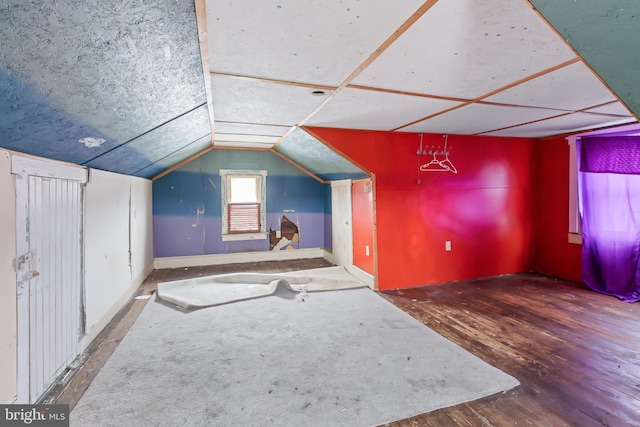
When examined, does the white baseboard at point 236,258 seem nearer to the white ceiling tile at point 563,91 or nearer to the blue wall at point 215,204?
the blue wall at point 215,204

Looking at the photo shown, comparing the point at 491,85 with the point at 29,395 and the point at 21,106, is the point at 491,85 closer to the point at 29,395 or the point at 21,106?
the point at 21,106

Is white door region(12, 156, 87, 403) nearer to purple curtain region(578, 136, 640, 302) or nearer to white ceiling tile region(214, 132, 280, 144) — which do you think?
white ceiling tile region(214, 132, 280, 144)

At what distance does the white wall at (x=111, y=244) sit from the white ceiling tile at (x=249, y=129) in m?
Result: 1.29

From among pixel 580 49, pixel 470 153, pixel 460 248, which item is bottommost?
pixel 460 248

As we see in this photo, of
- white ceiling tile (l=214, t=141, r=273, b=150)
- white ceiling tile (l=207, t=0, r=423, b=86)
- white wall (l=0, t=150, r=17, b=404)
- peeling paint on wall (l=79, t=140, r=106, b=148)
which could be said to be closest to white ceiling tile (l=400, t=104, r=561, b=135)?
white ceiling tile (l=207, t=0, r=423, b=86)

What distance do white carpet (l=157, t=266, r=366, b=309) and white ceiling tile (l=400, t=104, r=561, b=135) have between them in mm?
2266

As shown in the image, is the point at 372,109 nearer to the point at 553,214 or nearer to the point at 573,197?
the point at 573,197

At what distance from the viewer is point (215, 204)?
18.0ft

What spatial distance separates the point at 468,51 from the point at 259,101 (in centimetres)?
163

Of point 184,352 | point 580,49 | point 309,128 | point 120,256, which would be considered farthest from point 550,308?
point 120,256

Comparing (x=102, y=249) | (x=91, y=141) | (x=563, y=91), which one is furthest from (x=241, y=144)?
(x=563, y=91)

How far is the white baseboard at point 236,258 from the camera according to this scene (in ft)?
17.2

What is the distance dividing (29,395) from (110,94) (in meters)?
1.85

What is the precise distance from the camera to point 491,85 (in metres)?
2.21
